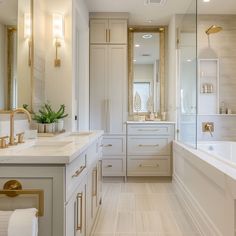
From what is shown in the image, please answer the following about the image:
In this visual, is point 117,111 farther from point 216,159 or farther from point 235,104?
point 216,159

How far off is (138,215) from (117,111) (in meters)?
1.85

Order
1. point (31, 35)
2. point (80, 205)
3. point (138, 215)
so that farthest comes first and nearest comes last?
1. point (138, 215)
2. point (31, 35)
3. point (80, 205)

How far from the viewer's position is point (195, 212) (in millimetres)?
2590

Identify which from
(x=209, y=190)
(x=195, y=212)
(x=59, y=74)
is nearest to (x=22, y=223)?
(x=209, y=190)

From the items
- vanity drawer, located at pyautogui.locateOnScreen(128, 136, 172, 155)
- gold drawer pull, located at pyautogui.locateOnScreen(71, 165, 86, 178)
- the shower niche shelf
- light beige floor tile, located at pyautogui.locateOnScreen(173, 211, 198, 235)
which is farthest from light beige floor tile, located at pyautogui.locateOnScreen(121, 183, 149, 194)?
gold drawer pull, located at pyautogui.locateOnScreen(71, 165, 86, 178)

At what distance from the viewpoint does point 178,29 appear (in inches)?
165

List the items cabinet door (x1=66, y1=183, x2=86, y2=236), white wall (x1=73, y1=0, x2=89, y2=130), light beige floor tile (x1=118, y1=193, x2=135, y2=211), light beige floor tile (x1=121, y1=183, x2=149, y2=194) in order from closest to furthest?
1. cabinet door (x1=66, y1=183, x2=86, y2=236)
2. light beige floor tile (x1=118, y1=193, x2=135, y2=211)
3. light beige floor tile (x1=121, y1=183, x2=149, y2=194)
4. white wall (x1=73, y1=0, x2=89, y2=130)

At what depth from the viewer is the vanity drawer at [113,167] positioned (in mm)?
4293

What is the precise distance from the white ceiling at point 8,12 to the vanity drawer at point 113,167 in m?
2.58

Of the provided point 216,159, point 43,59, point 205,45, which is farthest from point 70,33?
point 205,45

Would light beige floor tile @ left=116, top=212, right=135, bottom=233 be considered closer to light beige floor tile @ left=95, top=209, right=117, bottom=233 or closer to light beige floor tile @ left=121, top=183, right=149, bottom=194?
light beige floor tile @ left=95, top=209, right=117, bottom=233

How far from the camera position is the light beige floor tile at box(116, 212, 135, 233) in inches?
100

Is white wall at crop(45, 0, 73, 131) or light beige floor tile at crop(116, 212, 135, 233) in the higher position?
white wall at crop(45, 0, 73, 131)

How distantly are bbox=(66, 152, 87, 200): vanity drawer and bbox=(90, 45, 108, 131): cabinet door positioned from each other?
253 centimetres
